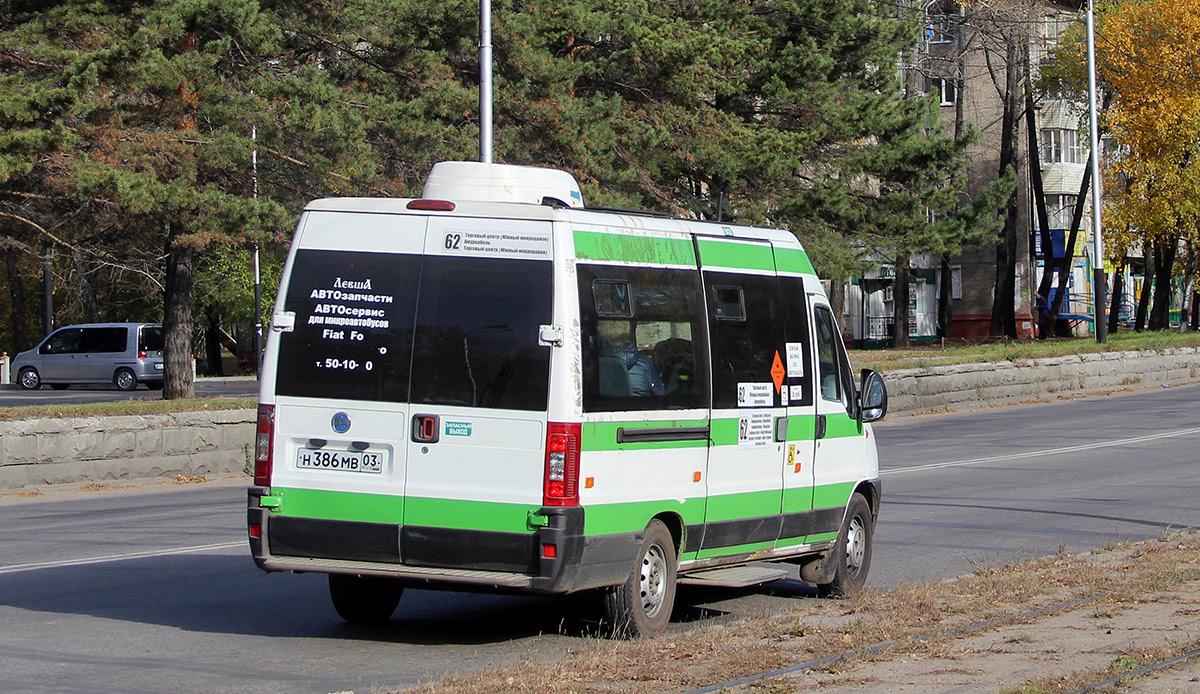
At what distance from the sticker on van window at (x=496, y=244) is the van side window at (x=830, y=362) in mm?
2484

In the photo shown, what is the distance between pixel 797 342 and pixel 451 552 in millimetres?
2776

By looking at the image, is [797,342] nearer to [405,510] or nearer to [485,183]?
[485,183]

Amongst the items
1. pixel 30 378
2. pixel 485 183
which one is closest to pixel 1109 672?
pixel 485 183

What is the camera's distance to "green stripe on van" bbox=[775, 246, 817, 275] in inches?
349

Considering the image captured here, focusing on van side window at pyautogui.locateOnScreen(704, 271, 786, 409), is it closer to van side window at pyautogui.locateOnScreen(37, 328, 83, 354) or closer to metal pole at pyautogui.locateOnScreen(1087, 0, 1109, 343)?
metal pole at pyautogui.locateOnScreen(1087, 0, 1109, 343)

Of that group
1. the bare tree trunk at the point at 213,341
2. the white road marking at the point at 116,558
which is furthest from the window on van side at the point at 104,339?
the white road marking at the point at 116,558

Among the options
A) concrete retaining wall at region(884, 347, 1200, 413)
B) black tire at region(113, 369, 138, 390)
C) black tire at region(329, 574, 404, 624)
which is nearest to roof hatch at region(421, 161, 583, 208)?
black tire at region(329, 574, 404, 624)

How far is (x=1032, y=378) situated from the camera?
3158 centimetres

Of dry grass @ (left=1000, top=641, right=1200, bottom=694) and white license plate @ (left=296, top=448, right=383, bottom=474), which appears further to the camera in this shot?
white license plate @ (left=296, top=448, right=383, bottom=474)

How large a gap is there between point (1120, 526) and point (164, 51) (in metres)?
16.3

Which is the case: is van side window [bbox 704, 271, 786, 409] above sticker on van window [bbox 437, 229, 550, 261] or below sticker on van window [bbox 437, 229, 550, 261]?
below

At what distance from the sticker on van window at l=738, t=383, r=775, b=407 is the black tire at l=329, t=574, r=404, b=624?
2269 millimetres

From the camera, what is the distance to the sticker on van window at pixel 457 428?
7.28 m

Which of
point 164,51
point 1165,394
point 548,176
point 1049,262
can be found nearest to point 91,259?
point 164,51
